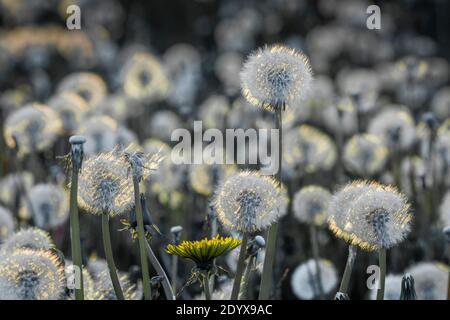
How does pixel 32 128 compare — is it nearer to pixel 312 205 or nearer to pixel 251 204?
pixel 312 205

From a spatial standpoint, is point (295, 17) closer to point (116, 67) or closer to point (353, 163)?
point (116, 67)

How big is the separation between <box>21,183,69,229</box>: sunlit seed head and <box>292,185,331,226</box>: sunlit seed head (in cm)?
101

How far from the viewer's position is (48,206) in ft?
10.5

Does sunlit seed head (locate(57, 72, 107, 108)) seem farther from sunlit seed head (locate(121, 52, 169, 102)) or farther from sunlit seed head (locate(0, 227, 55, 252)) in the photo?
sunlit seed head (locate(0, 227, 55, 252))

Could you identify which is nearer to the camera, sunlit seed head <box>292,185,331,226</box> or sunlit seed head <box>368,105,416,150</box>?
sunlit seed head <box>292,185,331,226</box>

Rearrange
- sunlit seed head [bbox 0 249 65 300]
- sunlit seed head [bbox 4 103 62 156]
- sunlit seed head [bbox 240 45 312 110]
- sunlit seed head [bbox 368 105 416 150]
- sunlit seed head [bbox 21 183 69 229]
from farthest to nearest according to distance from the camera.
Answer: sunlit seed head [bbox 368 105 416 150] < sunlit seed head [bbox 4 103 62 156] < sunlit seed head [bbox 21 183 69 229] < sunlit seed head [bbox 240 45 312 110] < sunlit seed head [bbox 0 249 65 300]

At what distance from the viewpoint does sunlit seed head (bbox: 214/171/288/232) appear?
6.50ft

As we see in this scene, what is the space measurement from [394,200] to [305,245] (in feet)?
5.88

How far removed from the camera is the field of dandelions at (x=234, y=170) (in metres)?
1.97

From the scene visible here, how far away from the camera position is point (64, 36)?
7.82 m

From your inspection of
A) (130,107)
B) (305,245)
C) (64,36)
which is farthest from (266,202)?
(64,36)

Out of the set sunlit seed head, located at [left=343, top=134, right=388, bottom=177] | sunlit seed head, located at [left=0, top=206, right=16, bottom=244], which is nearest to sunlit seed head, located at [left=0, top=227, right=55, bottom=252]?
sunlit seed head, located at [left=0, top=206, right=16, bottom=244]

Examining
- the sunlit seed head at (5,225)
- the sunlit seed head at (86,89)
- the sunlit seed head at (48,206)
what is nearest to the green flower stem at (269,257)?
the sunlit seed head at (5,225)

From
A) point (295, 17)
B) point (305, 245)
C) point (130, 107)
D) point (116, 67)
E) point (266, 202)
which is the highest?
point (295, 17)
